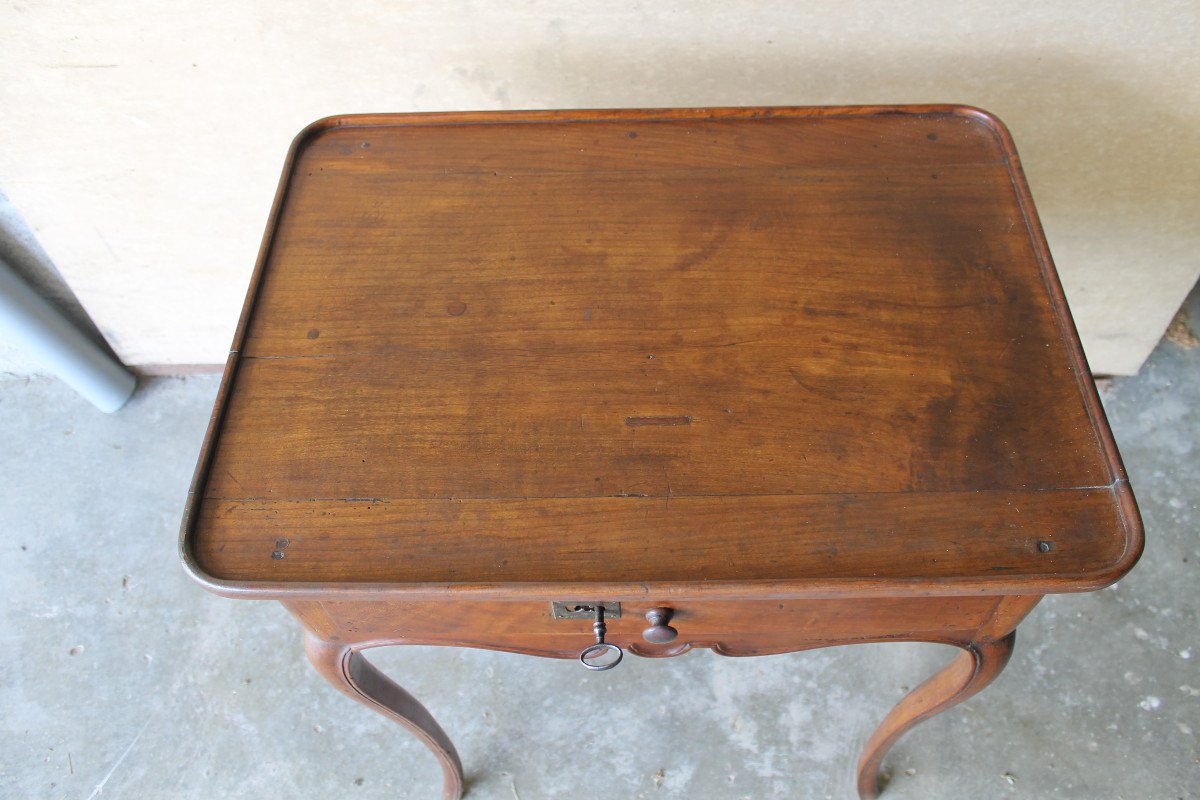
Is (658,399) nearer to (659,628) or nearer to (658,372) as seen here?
(658,372)

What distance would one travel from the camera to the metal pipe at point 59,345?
178cm

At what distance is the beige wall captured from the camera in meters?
1.29

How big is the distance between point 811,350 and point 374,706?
0.77m

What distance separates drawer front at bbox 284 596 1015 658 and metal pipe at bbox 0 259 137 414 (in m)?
1.26

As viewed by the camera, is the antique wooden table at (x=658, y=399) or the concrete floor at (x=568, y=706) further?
the concrete floor at (x=568, y=706)

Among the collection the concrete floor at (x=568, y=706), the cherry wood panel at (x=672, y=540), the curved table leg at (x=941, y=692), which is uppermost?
the cherry wood panel at (x=672, y=540)

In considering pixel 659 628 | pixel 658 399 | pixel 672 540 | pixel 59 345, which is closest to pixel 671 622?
pixel 659 628

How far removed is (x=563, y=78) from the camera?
4.54 feet

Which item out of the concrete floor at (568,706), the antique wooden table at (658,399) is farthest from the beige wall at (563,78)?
the concrete floor at (568,706)

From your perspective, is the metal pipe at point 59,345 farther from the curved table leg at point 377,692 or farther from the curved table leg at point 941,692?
the curved table leg at point 941,692

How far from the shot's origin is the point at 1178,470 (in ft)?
5.94

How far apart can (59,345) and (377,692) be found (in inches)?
48.6

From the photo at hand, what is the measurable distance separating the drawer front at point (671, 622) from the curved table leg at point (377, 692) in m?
0.04

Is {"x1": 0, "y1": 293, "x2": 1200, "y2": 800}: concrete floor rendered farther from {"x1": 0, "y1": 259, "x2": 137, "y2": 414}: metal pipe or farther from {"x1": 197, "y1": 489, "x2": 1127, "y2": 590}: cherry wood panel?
{"x1": 197, "y1": 489, "x2": 1127, "y2": 590}: cherry wood panel
